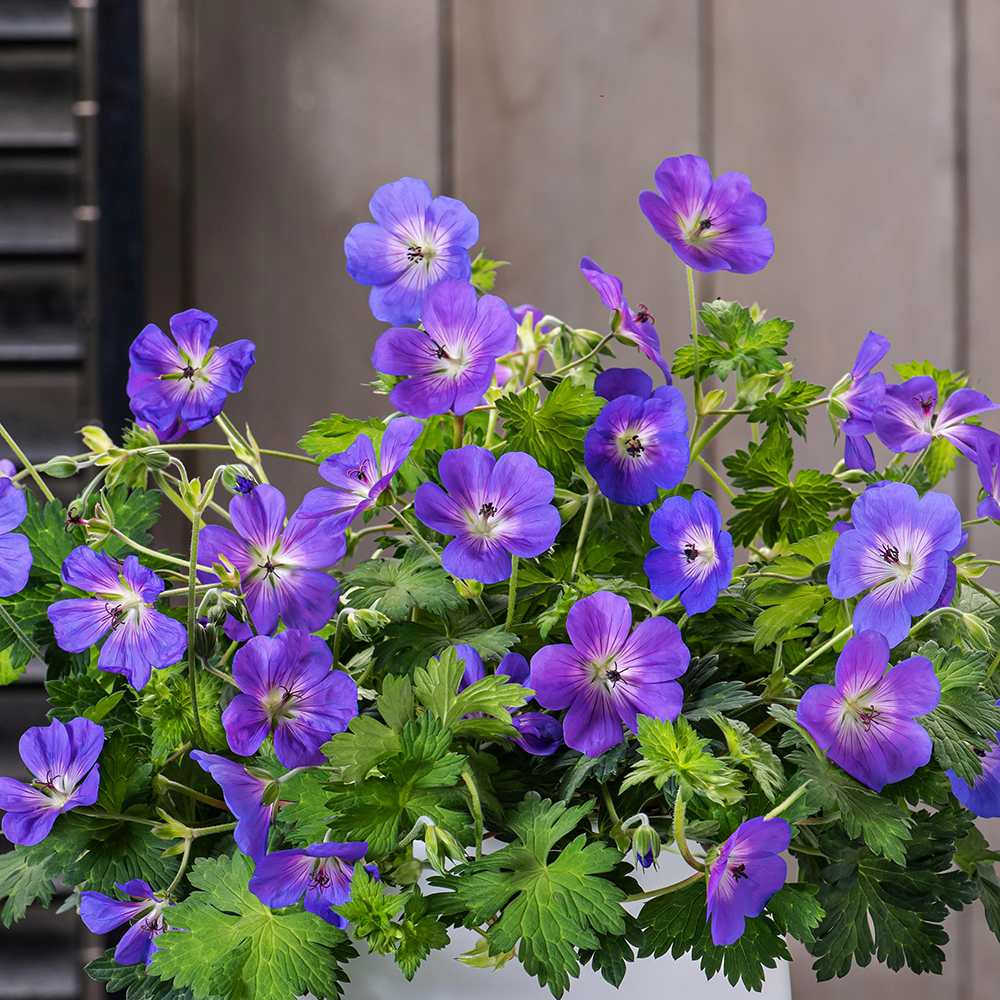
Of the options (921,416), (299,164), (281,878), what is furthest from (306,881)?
(299,164)

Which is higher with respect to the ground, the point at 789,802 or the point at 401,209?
the point at 401,209

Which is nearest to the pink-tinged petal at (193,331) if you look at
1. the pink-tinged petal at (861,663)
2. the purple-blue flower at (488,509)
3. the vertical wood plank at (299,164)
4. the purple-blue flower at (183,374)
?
the purple-blue flower at (183,374)

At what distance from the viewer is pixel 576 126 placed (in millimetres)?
1217

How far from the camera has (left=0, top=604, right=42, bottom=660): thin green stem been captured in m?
0.34

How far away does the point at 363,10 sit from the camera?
3.99 ft

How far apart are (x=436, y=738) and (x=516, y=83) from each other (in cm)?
106

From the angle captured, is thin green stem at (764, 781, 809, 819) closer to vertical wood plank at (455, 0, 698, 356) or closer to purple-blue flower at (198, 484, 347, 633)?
purple-blue flower at (198, 484, 347, 633)

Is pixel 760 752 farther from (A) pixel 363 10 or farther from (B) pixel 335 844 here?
(A) pixel 363 10

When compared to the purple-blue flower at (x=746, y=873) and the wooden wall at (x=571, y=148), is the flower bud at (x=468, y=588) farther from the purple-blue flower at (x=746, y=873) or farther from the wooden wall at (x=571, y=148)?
the wooden wall at (x=571, y=148)

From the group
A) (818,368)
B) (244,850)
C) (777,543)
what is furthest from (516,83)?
(244,850)

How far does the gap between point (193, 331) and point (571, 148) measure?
93 cm

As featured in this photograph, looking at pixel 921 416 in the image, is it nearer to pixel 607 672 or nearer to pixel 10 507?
pixel 607 672

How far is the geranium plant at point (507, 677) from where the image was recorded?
0.88 feet

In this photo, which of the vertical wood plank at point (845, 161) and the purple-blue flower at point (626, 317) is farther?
the vertical wood plank at point (845, 161)
